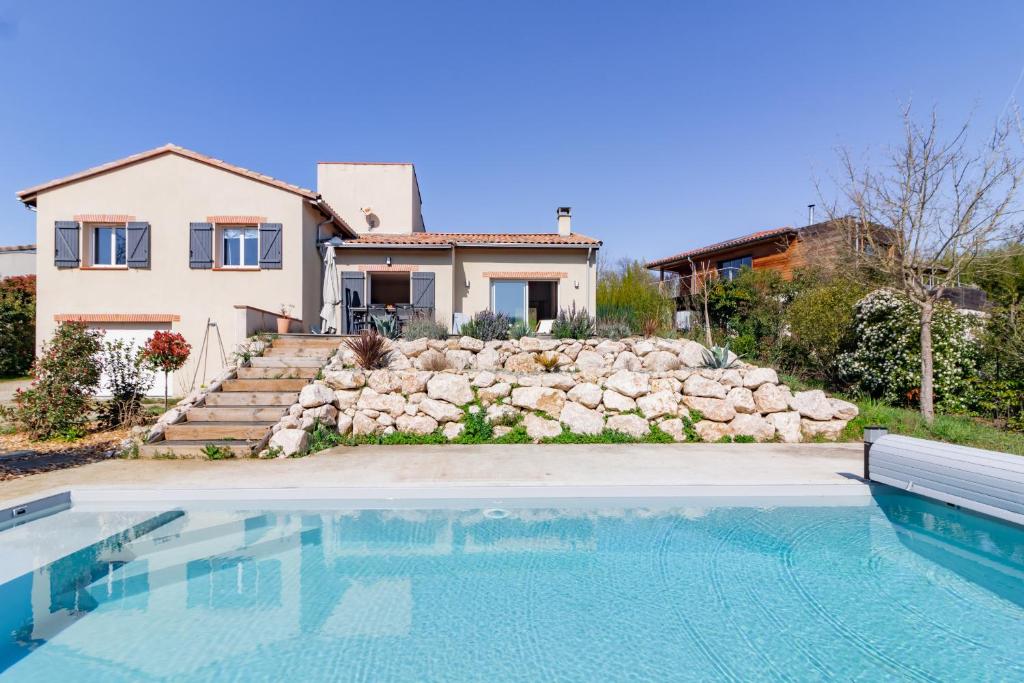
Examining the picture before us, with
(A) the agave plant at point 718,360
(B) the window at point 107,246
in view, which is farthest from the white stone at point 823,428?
(B) the window at point 107,246

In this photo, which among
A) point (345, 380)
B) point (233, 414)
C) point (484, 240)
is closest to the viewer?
point (233, 414)

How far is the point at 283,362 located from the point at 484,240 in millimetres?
7714

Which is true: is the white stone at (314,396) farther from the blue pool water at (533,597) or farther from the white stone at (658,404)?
the white stone at (658,404)

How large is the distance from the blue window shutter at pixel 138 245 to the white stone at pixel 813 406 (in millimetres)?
15913

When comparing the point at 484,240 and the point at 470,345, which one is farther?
the point at 484,240

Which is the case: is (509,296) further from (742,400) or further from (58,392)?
(58,392)

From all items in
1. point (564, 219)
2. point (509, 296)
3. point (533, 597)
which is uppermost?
point (564, 219)

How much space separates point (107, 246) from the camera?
13344mm

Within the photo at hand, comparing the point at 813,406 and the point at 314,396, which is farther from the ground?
the point at 314,396

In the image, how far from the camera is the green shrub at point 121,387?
884 cm

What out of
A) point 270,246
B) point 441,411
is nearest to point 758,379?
point 441,411

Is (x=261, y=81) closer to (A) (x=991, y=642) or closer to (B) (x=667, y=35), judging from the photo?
(B) (x=667, y=35)

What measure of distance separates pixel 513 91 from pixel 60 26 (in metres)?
10.7

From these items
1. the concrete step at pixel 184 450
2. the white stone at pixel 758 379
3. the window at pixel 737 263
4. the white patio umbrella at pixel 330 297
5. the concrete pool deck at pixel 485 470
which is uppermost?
the window at pixel 737 263
